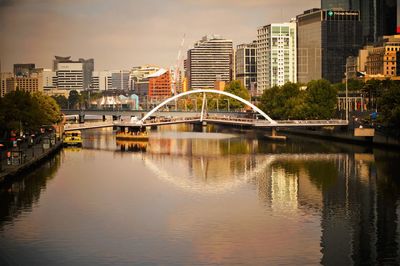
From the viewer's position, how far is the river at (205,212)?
23.5 meters

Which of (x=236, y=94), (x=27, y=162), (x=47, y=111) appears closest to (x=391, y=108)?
(x=27, y=162)

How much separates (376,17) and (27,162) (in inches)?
5047

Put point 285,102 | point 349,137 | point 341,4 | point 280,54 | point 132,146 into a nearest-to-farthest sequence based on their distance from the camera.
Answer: point 349,137
point 132,146
point 285,102
point 280,54
point 341,4

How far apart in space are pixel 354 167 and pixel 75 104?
149m

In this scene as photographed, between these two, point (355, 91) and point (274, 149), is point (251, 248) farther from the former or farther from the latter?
point (355, 91)

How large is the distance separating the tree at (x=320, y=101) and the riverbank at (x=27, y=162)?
27356 mm

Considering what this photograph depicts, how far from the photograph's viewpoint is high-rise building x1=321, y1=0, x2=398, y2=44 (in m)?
160

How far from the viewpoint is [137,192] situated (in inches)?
1426

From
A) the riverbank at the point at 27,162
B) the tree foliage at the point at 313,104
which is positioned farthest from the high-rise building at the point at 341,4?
the riverbank at the point at 27,162

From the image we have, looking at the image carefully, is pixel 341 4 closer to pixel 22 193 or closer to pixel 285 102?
pixel 285 102

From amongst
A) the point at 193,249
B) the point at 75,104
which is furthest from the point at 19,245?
the point at 75,104

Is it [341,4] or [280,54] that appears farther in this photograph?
[341,4]

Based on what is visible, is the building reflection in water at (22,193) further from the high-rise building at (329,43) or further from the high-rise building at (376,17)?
the high-rise building at (376,17)

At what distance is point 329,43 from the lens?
153500mm
